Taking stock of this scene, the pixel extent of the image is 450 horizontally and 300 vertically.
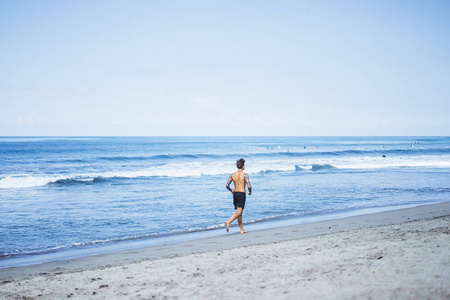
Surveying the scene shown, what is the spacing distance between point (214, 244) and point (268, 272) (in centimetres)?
343

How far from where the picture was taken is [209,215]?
40.6 feet

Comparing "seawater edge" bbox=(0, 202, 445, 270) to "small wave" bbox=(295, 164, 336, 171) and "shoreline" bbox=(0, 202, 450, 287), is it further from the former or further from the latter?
"small wave" bbox=(295, 164, 336, 171)

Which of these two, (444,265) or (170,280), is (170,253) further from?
(444,265)

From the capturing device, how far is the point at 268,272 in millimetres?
4832

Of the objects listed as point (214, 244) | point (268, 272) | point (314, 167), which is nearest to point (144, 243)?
point (214, 244)

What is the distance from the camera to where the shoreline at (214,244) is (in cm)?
666

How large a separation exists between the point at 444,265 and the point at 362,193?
44.0ft

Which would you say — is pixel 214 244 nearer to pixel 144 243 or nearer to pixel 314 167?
pixel 144 243

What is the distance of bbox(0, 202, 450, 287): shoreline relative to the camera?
6.66m


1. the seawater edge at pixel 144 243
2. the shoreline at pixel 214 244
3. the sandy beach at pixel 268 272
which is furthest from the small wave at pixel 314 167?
the sandy beach at pixel 268 272

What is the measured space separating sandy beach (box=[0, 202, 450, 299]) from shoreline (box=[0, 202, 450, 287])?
3cm

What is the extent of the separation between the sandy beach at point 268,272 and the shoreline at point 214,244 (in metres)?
0.03

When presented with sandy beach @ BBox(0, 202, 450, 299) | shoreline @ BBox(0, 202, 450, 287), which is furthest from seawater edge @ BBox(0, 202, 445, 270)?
sandy beach @ BBox(0, 202, 450, 299)

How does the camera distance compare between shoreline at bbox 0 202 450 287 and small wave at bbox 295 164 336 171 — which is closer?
shoreline at bbox 0 202 450 287
